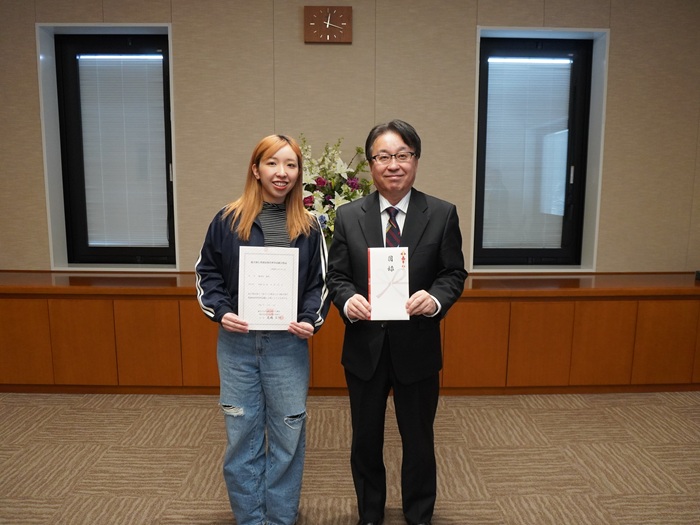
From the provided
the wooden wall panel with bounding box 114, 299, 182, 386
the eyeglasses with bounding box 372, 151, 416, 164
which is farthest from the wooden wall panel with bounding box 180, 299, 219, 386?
the eyeglasses with bounding box 372, 151, 416, 164

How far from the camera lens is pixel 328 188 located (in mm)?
Answer: 3127

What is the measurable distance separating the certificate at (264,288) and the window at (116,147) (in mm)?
2439

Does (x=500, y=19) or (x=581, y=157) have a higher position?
(x=500, y=19)

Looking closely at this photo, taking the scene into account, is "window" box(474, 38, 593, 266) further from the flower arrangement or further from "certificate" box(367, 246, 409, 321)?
"certificate" box(367, 246, 409, 321)

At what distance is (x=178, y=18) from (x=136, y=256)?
1830mm


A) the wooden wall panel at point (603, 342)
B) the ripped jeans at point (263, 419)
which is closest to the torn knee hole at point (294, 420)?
the ripped jeans at point (263, 419)

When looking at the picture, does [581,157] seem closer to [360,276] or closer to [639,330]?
[639,330]

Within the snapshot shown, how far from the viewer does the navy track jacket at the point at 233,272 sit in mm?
1805

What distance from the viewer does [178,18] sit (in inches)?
138

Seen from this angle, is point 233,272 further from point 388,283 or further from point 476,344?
point 476,344

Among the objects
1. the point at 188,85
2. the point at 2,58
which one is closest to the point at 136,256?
the point at 188,85

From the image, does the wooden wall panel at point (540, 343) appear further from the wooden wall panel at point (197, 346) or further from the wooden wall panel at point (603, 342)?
the wooden wall panel at point (197, 346)

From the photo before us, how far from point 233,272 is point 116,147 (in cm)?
272

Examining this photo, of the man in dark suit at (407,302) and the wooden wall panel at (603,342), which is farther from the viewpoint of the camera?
the wooden wall panel at (603,342)
